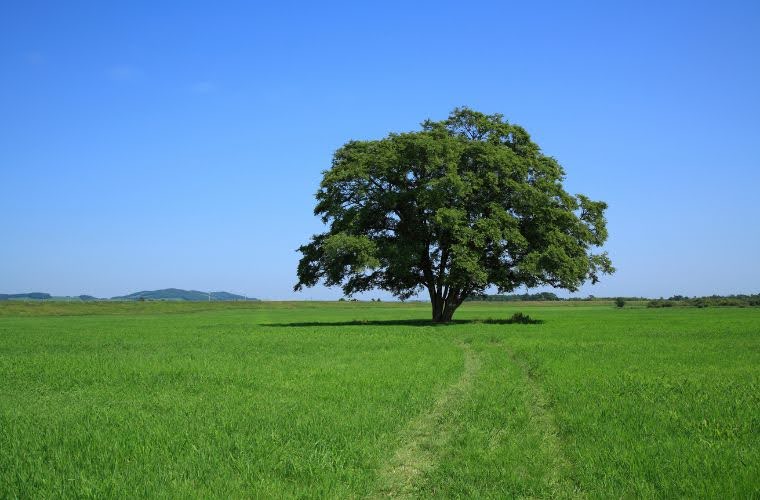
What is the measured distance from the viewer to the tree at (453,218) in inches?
1687

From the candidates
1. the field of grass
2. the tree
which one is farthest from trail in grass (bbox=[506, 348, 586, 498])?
the tree

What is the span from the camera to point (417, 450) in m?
9.73

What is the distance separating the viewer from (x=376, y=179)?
1812 inches

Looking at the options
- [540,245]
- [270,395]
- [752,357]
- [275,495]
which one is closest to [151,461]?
[275,495]

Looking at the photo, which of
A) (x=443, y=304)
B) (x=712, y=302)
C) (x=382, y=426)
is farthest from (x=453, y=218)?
(x=712, y=302)

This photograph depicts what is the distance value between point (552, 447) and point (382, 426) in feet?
9.84

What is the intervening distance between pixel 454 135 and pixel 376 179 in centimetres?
783

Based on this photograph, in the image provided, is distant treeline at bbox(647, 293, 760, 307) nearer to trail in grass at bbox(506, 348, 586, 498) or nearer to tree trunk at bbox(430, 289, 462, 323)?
tree trunk at bbox(430, 289, 462, 323)

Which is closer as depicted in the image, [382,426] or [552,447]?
[552,447]

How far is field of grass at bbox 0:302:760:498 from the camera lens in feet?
26.1

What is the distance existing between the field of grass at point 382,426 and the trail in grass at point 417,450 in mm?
39

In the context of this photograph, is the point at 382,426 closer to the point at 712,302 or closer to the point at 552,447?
the point at 552,447

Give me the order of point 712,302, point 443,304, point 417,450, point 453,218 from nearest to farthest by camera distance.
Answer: point 417,450 → point 453,218 → point 443,304 → point 712,302

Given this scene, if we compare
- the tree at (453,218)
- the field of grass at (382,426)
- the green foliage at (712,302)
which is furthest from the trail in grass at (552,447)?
the green foliage at (712,302)
